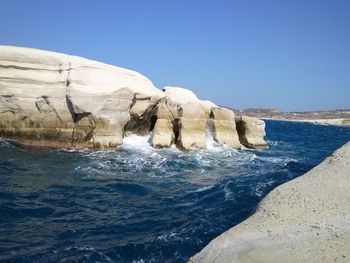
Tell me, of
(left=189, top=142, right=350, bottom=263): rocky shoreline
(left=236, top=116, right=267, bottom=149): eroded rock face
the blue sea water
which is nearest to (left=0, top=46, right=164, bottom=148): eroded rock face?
the blue sea water

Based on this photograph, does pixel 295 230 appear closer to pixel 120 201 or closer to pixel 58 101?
pixel 120 201

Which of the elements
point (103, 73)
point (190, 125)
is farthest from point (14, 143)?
point (190, 125)

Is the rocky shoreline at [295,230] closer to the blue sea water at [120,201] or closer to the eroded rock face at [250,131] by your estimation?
the blue sea water at [120,201]

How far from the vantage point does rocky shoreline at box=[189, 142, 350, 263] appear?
7.80 m

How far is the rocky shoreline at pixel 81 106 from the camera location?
24625mm

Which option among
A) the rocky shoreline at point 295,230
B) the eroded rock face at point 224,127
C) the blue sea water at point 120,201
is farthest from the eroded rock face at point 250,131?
the rocky shoreline at point 295,230

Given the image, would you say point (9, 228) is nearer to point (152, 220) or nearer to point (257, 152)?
point (152, 220)

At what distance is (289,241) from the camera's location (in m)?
8.52

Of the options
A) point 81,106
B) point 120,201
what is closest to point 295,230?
point 120,201

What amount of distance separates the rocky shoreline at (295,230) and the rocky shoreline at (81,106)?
1507 cm

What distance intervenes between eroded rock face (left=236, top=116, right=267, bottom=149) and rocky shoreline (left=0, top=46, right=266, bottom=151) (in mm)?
5865

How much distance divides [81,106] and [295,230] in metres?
18.3

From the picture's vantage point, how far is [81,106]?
24953 mm

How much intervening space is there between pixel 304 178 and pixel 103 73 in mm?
16729
